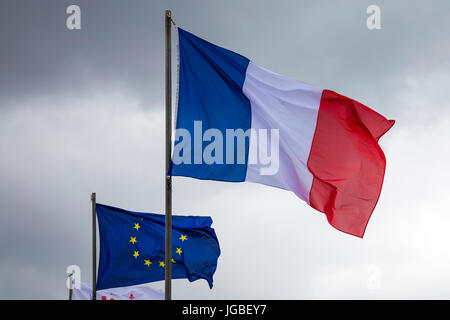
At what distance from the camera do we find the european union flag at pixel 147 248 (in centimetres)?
2112

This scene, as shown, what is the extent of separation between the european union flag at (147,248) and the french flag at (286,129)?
9.50m

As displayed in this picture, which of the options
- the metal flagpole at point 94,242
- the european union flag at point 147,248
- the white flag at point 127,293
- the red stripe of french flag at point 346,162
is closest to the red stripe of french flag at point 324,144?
the red stripe of french flag at point 346,162

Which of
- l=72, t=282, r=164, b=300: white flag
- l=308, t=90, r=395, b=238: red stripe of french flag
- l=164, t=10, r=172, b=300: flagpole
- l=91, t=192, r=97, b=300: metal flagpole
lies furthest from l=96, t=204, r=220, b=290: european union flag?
l=72, t=282, r=164, b=300: white flag

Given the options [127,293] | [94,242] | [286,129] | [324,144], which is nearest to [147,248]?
[94,242]

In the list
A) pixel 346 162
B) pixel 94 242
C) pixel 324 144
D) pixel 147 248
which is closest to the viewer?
pixel 346 162

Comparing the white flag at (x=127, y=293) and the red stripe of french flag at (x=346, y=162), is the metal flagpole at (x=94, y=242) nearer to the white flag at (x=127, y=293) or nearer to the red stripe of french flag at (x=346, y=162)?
the white flag at (x=127, y=293)

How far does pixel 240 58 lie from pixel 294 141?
2.14m

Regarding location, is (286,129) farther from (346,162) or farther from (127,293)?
(127,293)

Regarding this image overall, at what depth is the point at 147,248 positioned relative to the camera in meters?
21.6

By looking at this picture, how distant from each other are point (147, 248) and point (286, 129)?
1013cm

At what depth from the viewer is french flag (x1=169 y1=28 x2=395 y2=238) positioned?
12.4 m
